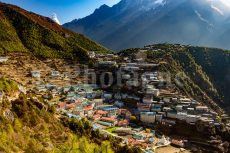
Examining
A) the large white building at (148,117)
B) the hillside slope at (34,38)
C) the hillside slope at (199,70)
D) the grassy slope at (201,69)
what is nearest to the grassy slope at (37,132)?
the large white building at (148,117)

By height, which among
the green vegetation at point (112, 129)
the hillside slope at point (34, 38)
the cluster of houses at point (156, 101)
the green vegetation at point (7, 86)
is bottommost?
the green vegetation at point (112, 129)

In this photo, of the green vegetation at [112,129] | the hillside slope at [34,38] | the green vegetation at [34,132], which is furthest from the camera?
the hillside slope at [34,38]

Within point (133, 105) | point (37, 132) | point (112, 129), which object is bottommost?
point (112, 129)

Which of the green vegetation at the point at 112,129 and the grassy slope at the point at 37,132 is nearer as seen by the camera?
the grassy slope at the point at 37,132

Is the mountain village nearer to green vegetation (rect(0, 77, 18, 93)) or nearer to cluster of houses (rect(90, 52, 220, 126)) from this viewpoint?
cluster of houses (rect(90, 52, 220, 126))

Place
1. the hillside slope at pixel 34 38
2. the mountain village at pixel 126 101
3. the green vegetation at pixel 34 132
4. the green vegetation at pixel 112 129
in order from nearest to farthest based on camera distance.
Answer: the green vegetation at pixel 34 132 → the green vegetation at pixel 112 129 → the mountain village at pixel 126 101 → the hillside slope at pixel 34 38

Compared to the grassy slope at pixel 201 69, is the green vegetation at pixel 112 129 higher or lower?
lower

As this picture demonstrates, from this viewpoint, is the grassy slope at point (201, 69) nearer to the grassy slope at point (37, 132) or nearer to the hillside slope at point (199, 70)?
the hillside slope at point (199, 70)

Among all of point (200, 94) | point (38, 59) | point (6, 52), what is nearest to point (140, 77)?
point (200, 94)

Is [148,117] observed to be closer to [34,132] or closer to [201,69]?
[34,132]

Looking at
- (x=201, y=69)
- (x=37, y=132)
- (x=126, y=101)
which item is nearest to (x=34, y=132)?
(x=37, y=132)
